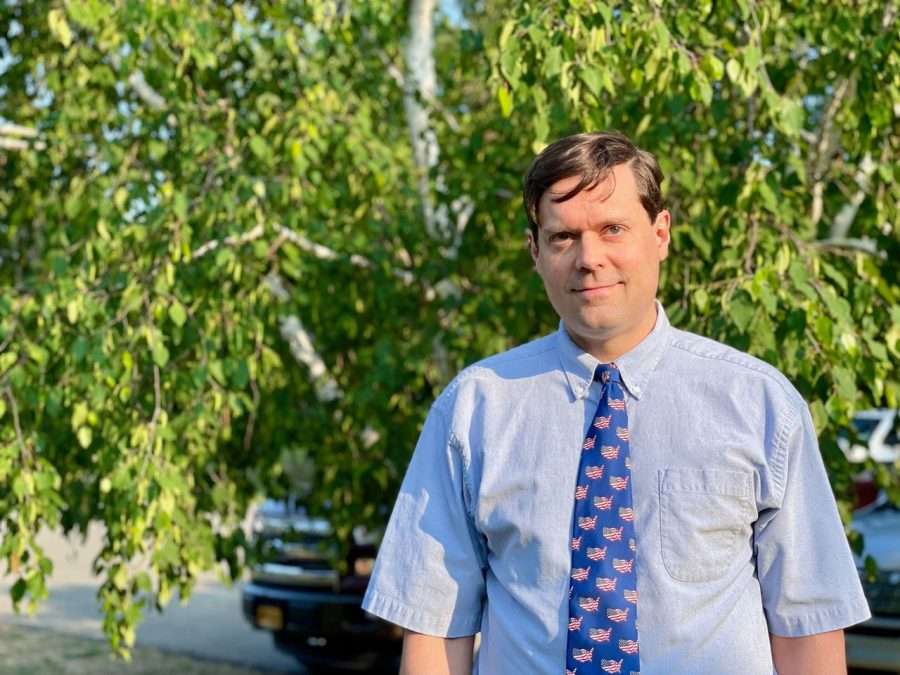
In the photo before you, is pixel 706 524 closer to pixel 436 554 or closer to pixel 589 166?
pixel 436 554

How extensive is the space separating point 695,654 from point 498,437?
424 millimetres

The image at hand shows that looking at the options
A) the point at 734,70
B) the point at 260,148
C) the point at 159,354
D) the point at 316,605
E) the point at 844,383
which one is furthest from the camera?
the point at 316,605

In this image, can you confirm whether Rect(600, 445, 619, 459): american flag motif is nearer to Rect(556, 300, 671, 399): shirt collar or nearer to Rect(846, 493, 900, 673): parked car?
Rect(556, 300, 671, 399): shirt collar

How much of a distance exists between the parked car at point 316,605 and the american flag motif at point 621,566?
523 centimetres

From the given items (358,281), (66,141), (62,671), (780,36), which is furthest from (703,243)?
(62,671)

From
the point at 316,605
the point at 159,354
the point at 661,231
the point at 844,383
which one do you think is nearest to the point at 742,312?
the point at 844,383

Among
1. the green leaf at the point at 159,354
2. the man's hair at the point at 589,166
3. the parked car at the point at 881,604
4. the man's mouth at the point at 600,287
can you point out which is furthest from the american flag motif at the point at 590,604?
the parked car at the point at 881,604

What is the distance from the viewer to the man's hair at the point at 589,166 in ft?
6.43

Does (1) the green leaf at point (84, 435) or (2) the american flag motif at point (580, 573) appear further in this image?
(1) the green leaf at point (84, 435)

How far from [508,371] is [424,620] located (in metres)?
0.40

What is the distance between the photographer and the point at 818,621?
190 cm

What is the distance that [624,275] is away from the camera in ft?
6.44

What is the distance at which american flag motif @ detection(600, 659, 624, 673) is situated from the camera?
73.4 inches

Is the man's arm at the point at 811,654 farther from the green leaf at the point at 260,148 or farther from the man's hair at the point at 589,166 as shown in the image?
the green leaf at the point at 260,148
